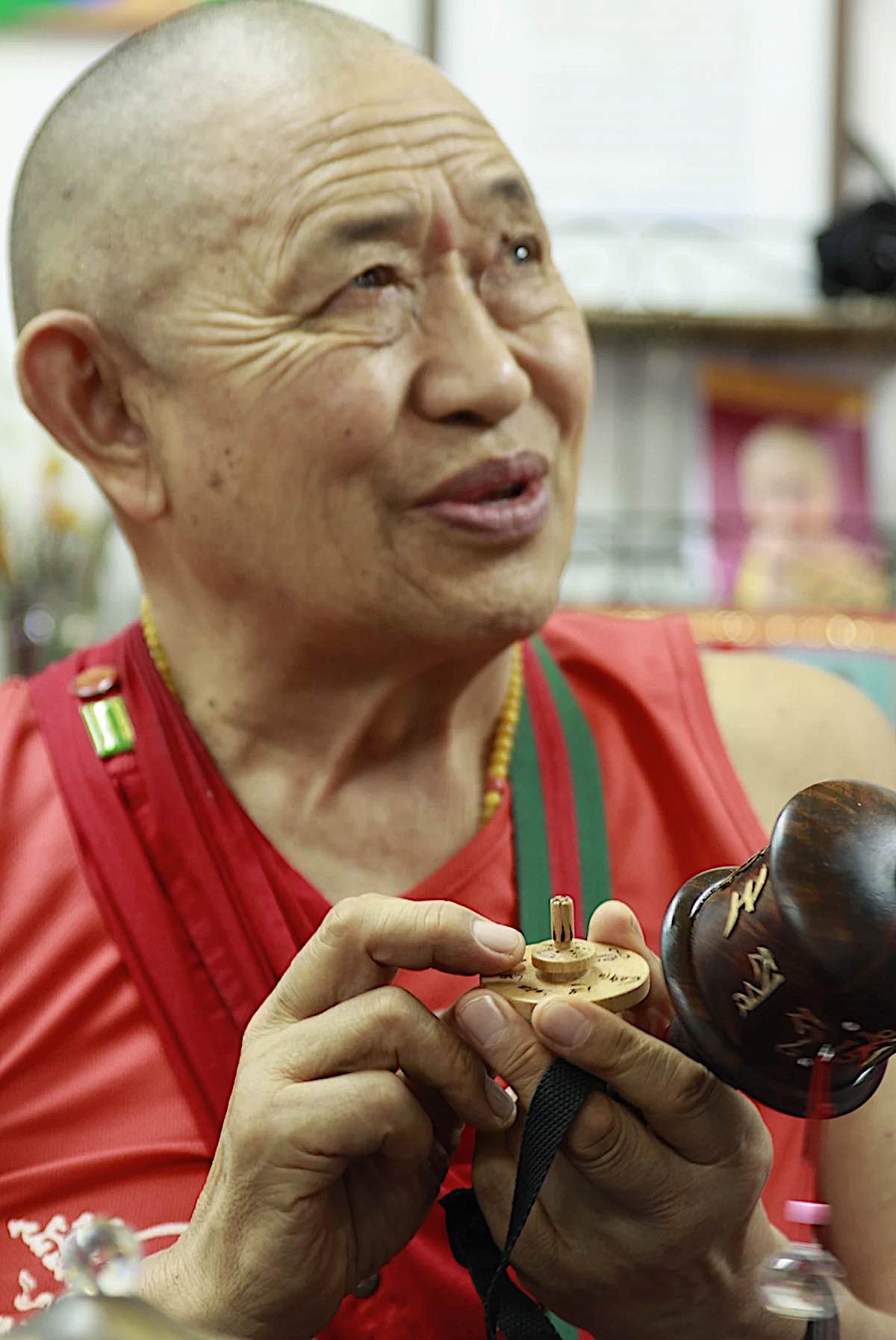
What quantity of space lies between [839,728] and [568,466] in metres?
0.30

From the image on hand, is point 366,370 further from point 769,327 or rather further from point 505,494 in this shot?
point 769,327

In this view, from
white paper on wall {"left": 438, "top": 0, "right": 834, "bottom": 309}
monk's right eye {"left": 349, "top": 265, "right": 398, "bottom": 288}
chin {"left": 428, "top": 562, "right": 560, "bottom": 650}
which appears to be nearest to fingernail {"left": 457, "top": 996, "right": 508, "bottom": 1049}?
chin {"left": 428, "top": 562, "right": 560, "bottom": 650}

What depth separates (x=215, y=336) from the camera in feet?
3.67

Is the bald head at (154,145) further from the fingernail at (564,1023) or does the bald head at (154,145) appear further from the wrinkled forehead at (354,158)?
the fingernail at (564,1023)

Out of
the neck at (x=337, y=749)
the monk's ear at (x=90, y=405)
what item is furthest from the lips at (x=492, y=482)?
the monk's ear at (x=90, y=405)

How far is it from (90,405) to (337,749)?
1.08ft

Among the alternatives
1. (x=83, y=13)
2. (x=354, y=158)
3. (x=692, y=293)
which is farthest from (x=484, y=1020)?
(x=83, y=13)

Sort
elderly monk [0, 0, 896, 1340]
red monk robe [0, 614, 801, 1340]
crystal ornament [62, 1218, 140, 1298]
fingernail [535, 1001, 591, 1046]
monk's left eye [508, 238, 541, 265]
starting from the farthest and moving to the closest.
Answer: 1. monk's left eye [508, 238, 541, 265]
2. red monk robe [0, 614, 801, 1340]
3. elderly monk [0, 0, 896, 1340]
4. fingernail [535, 1001, 591, 1046]
5. crystal ornament [62, 1218, 140, 1298]

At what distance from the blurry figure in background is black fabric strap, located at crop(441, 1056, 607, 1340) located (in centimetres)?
153

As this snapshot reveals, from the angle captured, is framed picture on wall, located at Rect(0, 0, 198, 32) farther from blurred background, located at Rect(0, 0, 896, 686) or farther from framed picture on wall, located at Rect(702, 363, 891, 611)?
framed picture on wall, located at Rect(702, 363, 891, 611)

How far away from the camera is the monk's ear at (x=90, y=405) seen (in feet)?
3.92

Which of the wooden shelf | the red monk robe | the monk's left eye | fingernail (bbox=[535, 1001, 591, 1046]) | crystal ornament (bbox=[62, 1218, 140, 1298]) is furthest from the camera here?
the wooden shelf

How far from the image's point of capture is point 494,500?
1112 millimetres

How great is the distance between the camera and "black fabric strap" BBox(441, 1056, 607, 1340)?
786mm
